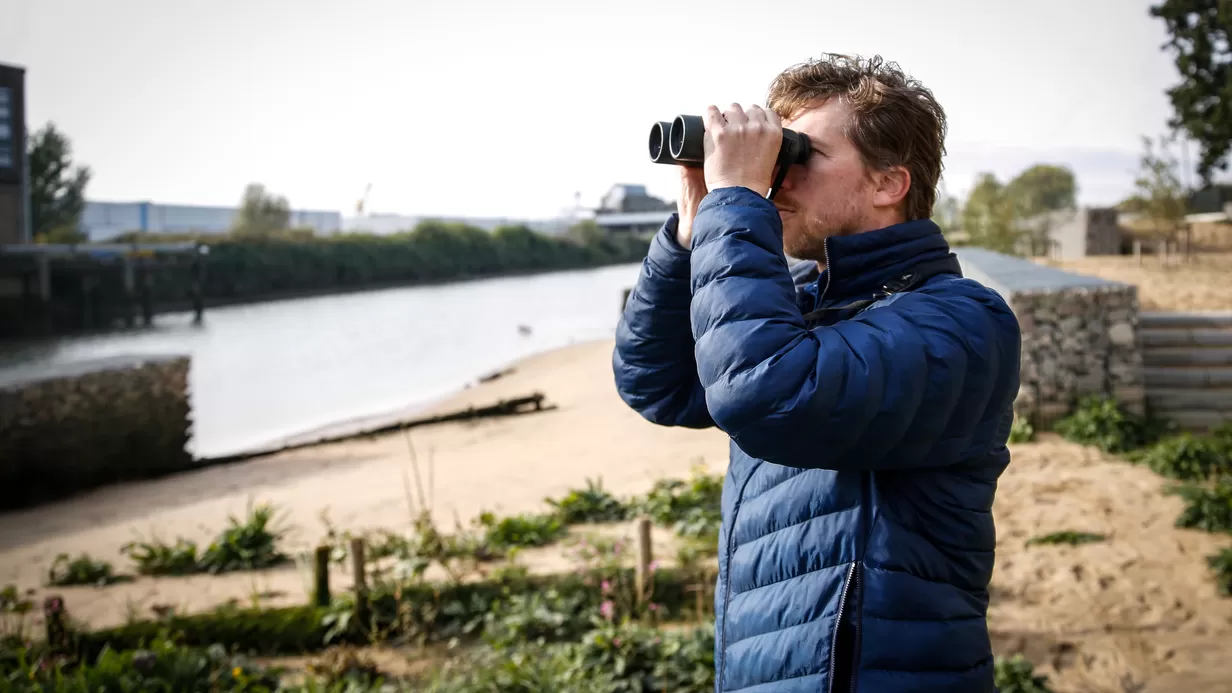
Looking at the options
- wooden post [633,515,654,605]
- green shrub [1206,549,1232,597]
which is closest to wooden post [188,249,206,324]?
wooden post [633,515,654,605]

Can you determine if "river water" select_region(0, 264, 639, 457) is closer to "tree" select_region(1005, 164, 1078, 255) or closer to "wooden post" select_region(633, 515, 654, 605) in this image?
"wooden post" select_region(633, 515, 654, 605)

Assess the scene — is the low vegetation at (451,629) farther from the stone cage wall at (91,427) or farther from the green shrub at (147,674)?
the stone cage wall at (91,427)

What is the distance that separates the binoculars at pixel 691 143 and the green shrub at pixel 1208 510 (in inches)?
180

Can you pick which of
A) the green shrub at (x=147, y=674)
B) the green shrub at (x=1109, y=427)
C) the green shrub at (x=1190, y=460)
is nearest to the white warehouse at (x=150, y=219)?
the green shrub at (x=147, y=674)

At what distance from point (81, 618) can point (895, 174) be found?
5002 mm

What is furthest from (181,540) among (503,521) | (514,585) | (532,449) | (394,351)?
(394,351)

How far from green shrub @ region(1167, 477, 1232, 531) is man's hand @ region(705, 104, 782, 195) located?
462cm

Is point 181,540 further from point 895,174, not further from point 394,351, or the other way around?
point 394,351

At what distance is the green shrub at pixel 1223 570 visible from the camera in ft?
12.4

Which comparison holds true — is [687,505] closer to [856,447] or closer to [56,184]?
[856,447]

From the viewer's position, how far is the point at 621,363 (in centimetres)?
143

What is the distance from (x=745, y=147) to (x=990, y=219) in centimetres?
1872

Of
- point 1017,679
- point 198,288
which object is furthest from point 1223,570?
point 198,288

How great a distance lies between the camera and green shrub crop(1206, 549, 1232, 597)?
3.79 metres
